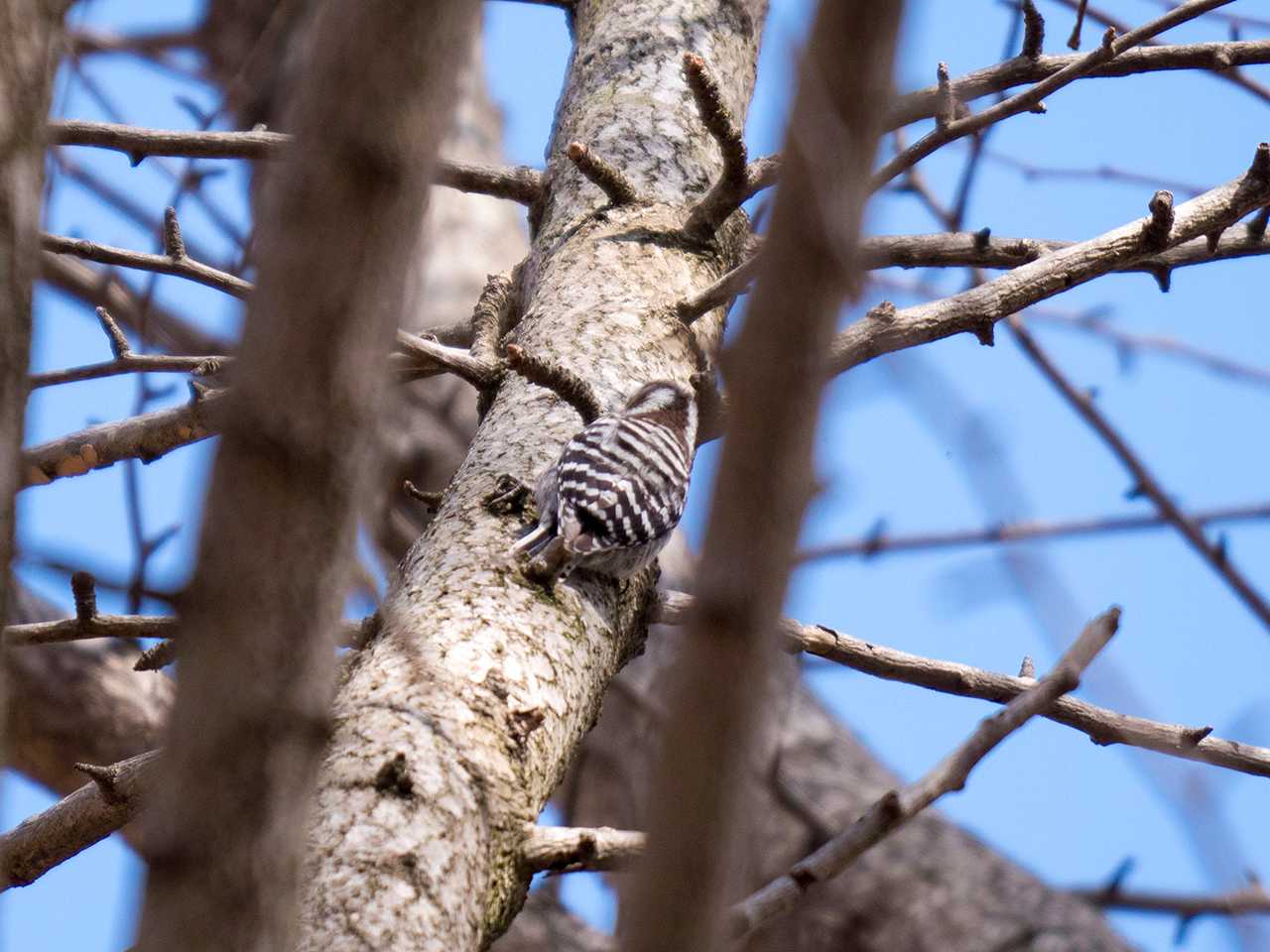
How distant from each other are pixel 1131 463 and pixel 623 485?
1398 mm

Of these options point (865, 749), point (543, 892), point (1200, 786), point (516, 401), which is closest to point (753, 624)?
point (1200, 786)

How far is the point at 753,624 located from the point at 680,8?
10.8ft

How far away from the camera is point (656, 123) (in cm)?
357

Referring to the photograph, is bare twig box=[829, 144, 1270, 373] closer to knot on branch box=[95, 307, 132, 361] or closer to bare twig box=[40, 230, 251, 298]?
bare twig box=[40, 230, 251, 298]

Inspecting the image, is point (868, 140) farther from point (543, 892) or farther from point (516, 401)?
point (543, 892)

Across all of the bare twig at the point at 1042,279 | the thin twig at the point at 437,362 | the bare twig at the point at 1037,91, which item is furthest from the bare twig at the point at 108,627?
the bare twig at the point at 1037,91

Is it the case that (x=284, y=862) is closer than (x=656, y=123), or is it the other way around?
(x=284, y=862)

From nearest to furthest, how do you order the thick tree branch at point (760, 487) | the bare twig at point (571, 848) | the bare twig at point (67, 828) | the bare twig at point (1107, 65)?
the thick tree branch at point (760, 487)
the bare twig at point (571, 848)
the bare twig at point (67, 828)
the bare twig at point (1107, 65)

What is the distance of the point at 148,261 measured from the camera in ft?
9.93

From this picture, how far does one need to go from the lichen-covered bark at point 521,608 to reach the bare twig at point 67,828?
17.9 inches

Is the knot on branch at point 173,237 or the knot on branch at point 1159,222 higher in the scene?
the knot on branch at point 1159,222

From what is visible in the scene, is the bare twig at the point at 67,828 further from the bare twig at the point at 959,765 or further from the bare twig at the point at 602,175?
the bare twig at the point at 602,175

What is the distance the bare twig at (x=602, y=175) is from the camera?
119 inches

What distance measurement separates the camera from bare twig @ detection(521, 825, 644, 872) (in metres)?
2.10
